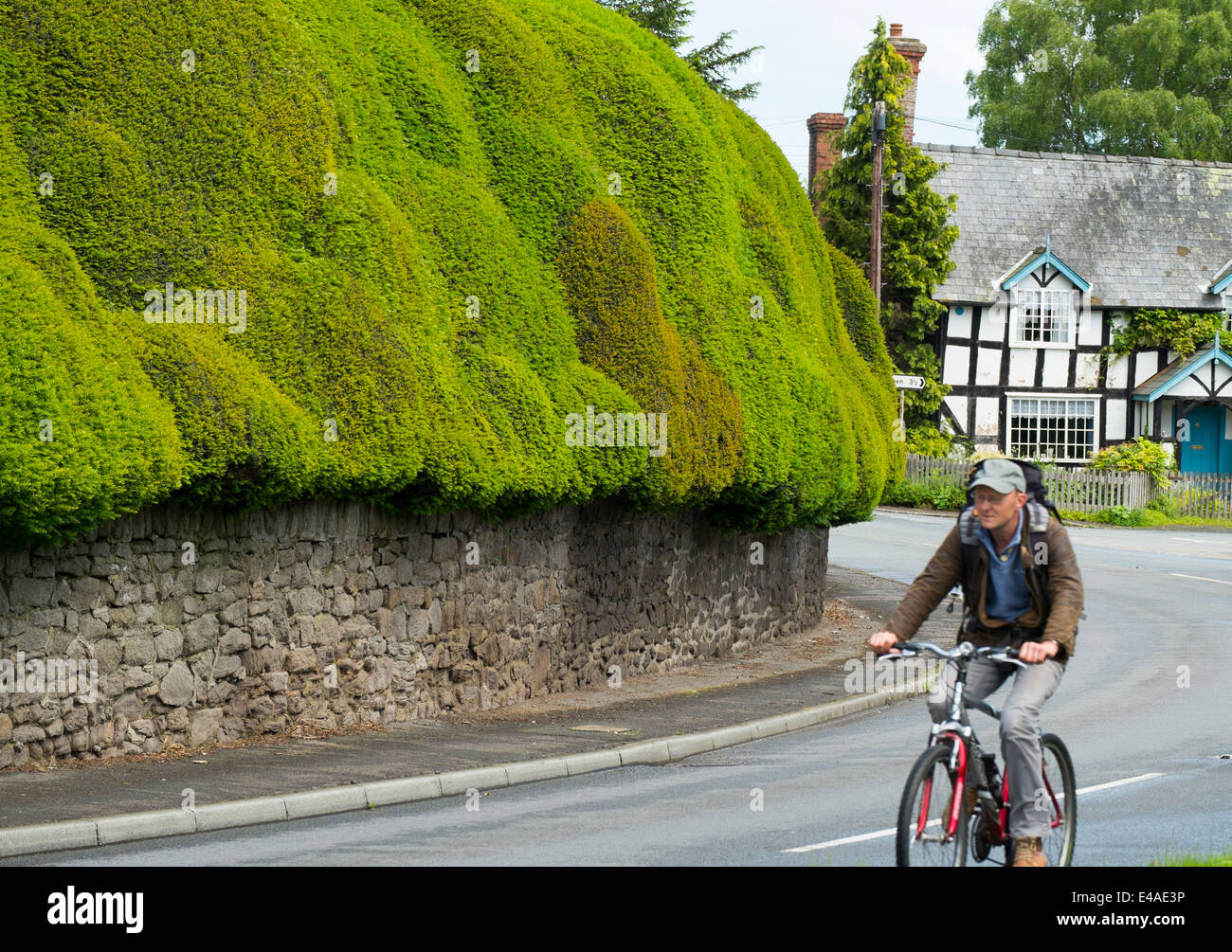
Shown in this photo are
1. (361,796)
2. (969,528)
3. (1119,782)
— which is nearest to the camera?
(969,528)

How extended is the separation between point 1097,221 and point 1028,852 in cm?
4387

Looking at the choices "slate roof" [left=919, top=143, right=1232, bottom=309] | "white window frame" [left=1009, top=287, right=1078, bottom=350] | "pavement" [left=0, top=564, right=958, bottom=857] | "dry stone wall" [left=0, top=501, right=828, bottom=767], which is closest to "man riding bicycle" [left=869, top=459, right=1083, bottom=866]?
"pavement" [left=0, top=564, right=958, bottom=857]

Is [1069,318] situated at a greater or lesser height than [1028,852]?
greater

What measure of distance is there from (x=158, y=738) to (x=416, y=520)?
3.25 meters

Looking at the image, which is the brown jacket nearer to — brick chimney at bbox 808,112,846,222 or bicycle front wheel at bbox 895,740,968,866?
bicycle front wheel at bbox 895,740,968,866

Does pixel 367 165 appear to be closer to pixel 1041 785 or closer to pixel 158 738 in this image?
pixel 158 738

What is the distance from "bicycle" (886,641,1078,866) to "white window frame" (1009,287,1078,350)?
3995 cm

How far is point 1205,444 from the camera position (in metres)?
46.9

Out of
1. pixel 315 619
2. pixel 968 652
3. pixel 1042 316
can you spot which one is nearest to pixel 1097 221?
pixel 1042 316

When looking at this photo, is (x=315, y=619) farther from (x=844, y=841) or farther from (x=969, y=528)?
(x=969, y=528)

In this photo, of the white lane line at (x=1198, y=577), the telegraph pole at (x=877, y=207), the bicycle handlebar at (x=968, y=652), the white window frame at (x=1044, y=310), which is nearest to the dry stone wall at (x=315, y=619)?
the bicycle handlebar at (x=968, y=652)

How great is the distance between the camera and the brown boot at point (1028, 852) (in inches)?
265

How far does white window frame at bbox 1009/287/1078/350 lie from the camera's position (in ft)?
148
